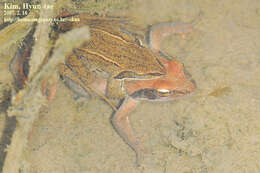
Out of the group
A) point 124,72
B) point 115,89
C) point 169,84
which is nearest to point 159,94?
point 169,84

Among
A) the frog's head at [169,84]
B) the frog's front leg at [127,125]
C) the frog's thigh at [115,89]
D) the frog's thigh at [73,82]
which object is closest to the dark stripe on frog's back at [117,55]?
the frog's head at [169,84]

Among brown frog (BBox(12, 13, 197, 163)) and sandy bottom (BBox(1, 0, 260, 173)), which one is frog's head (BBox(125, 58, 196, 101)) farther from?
sandy bottom (BBox(1, 0, 260, 173))

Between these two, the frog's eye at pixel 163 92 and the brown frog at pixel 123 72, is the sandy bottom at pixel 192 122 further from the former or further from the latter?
the frog's eye at pixel 163 92

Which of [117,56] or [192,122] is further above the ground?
[117,56]

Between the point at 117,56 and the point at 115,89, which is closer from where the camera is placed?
the point at 117,56

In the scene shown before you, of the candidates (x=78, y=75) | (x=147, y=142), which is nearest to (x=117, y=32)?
(x=78, y=75)

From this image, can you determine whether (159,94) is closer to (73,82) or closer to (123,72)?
(123,72)
